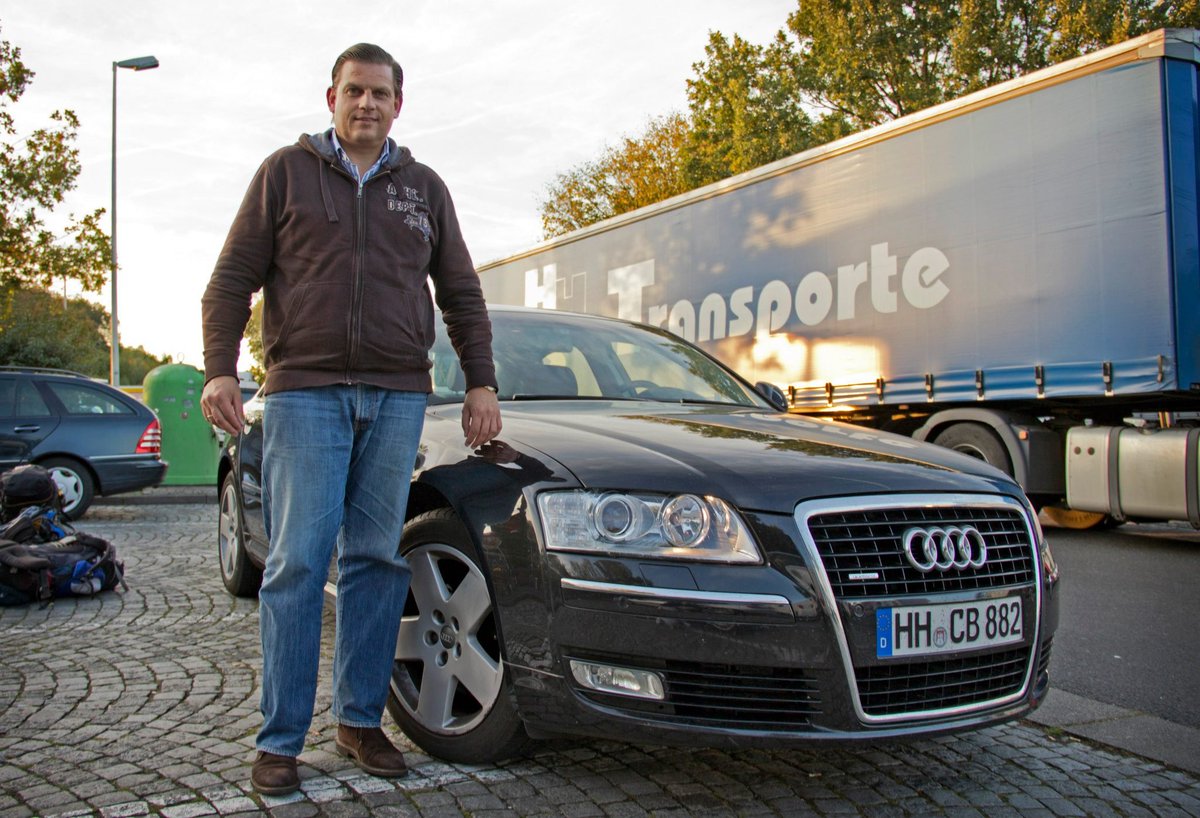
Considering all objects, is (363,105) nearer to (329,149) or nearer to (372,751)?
(329,149)

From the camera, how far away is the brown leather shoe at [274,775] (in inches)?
106

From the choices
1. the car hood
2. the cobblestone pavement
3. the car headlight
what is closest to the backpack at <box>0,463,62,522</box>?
the cobblestone pavement

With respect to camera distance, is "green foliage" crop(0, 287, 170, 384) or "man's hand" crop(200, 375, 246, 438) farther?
"green foliage" crop(0, 287, 170, 384)

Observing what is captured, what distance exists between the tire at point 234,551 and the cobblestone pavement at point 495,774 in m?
1.41

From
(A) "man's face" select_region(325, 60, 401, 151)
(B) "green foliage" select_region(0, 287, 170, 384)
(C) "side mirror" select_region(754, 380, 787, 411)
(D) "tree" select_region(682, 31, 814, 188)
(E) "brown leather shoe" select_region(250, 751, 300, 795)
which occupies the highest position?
(D) "tree" select_region(682, 31, 814, 188)

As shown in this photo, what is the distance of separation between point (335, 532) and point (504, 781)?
0.81 meters

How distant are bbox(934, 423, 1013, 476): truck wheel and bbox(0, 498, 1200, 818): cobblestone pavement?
5587 millimetres

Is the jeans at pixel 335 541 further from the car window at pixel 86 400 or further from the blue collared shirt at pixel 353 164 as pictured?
the car window at pixel 86 400

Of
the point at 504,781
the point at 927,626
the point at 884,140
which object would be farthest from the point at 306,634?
the point at 884,140

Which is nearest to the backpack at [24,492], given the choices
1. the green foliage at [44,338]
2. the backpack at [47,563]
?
the backpack at [47,563]

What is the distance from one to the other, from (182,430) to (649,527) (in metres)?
12.2

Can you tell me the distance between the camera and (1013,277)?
8.45 m

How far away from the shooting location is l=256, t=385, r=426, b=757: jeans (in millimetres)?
2811

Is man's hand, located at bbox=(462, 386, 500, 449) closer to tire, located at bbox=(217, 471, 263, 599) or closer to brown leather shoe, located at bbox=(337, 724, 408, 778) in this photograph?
brown leather shoe, located at bbox=(337, 724, 408, 778)
